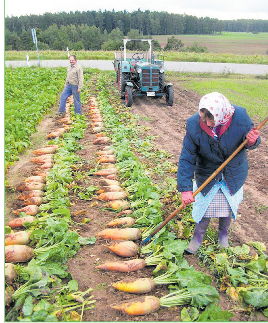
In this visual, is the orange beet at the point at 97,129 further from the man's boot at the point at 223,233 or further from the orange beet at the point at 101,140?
the man's boot at the point at 223,233

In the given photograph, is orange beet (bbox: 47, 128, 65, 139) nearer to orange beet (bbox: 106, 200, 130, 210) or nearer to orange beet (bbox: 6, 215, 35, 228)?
orange beet (bbox: 106, 200, 130, 210)

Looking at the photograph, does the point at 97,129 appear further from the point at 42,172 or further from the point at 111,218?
the point at 111,218

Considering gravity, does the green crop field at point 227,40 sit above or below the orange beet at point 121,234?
above

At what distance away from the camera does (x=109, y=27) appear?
57375 millimetres

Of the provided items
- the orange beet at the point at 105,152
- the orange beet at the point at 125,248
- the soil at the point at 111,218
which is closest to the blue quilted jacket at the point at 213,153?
the orange beet at the point at 125,248

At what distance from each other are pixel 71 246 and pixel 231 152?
6.65ft

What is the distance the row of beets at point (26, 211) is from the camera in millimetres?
3143

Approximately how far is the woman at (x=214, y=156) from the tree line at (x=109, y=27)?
125 feet

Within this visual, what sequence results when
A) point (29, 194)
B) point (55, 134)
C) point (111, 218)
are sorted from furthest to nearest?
1. point (55, 134)
2. point (29, 194)
3. point (111, 218)

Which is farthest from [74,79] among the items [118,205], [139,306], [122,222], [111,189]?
[139,306]

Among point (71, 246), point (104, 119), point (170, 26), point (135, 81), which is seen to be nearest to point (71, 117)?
point (104, 119)

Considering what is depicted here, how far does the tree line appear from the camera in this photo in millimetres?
42750

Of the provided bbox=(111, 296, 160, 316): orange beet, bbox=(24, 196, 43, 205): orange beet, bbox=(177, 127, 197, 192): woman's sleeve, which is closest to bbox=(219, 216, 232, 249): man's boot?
bbox=(177, 127, 197, 192): woman's sleeve

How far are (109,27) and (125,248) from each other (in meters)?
60.7
